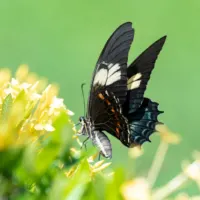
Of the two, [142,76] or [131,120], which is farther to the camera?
[131,120]

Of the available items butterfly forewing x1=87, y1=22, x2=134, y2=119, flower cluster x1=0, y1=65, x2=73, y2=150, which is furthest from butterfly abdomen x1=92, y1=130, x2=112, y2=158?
flower cluster x1=0, y1=65, x2=73, y2=150

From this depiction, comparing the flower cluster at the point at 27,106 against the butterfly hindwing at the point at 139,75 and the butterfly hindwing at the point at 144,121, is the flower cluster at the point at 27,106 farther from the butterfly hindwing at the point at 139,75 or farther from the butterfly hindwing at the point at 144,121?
the butterfly hindwing at the point at 144,121

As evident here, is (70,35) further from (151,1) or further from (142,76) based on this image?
(142,76)

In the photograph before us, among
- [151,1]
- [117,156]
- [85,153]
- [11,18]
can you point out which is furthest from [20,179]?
[151,1]

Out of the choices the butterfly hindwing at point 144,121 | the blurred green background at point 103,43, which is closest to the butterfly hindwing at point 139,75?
the butterfly hindwing at point 144,121

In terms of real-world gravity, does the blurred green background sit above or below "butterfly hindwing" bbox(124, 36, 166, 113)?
above

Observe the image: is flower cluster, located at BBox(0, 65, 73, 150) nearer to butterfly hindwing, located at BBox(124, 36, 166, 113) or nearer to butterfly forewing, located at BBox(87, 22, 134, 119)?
butterfly forewing, located at BBox(87, 22, 134, 119)

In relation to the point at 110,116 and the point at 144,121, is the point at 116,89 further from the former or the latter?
the point at 144,121

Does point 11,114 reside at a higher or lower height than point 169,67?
lower
